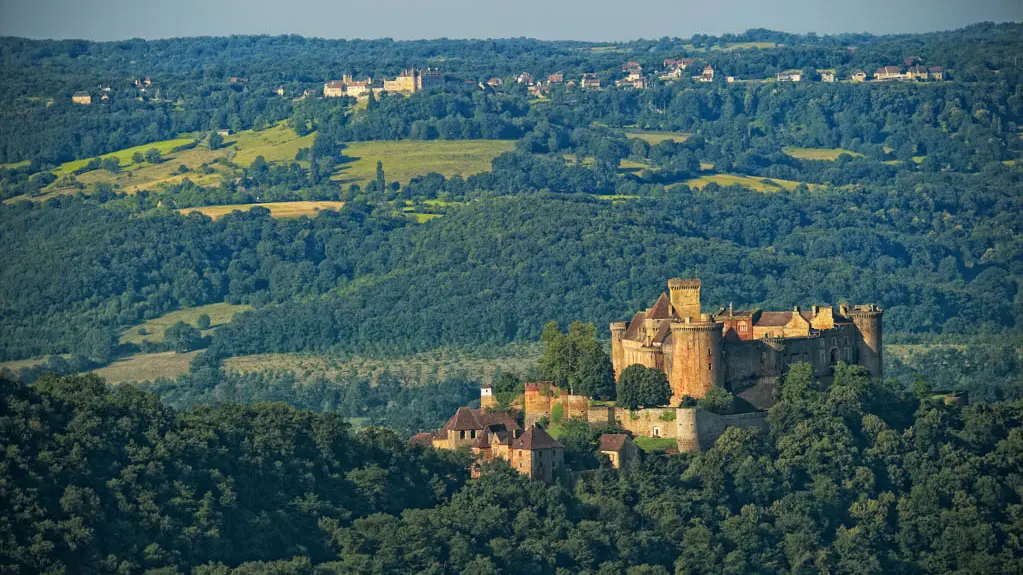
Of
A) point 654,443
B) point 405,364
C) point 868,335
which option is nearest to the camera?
point 654,443

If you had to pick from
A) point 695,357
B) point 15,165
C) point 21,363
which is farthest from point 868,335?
point 15,165

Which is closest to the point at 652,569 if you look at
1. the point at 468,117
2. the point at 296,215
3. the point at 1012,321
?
the point at 1012,321

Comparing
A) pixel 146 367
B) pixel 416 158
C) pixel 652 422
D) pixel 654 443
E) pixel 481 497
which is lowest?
pixel 146 367

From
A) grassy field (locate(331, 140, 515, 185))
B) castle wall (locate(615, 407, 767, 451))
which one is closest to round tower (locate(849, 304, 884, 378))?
castle wall (locate(615, 407, 767, 451))

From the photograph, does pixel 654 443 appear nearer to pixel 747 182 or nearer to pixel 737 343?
pixel 737 343

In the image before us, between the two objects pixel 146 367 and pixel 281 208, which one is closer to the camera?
pixel 146 367

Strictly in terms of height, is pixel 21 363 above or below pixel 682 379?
below

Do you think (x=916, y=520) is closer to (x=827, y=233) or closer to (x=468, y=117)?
(x=827, y=233)

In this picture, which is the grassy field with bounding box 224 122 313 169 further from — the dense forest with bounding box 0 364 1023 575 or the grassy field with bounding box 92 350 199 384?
the dense forest with bounding box 0 364 1023 575
